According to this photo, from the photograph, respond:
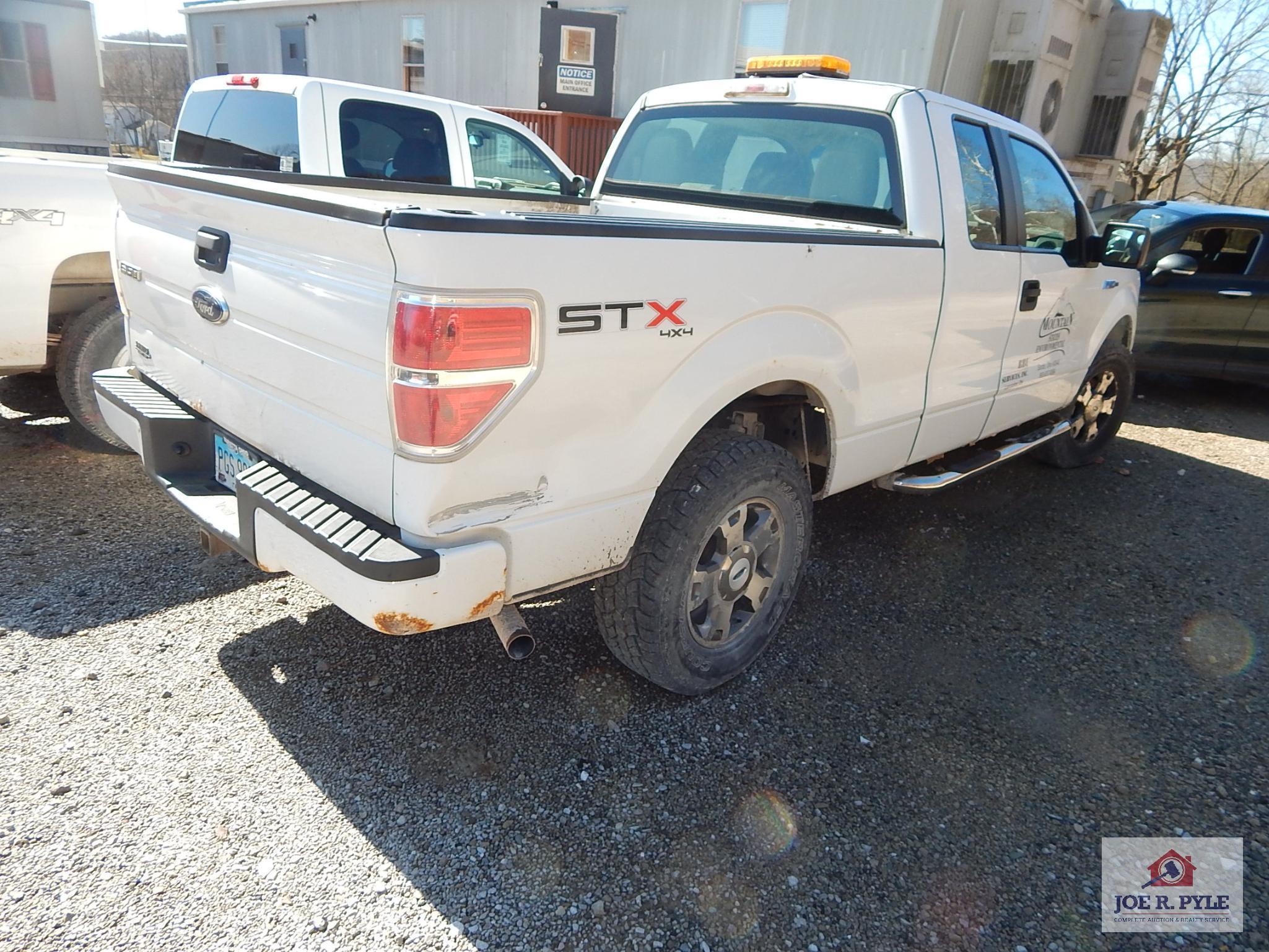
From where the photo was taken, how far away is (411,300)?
1815mm

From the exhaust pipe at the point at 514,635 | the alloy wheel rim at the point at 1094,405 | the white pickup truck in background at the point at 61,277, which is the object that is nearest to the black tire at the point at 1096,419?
the alloy wheel rim at the point at 1094,405

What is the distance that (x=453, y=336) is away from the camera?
71.9 inches

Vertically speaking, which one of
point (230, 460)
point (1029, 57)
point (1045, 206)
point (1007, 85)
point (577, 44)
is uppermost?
point (1029, 57)

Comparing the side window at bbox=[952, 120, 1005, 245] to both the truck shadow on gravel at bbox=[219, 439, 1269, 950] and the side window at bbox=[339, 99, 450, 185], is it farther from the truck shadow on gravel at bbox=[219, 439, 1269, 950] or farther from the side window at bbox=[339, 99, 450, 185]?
the side window at bbox=[339, 99, 450, 185]

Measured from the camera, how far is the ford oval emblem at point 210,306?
2.42 meters

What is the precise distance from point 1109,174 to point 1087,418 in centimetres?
1396

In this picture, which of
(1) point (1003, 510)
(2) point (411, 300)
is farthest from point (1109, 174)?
(2) point (411, 300)

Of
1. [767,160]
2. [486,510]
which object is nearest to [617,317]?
[486,510]

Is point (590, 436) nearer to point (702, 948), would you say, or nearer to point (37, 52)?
point (702, 948)

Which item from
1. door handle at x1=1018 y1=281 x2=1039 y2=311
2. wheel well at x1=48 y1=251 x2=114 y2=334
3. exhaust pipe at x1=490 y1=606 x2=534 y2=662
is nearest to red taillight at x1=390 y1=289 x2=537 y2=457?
exhaust pipe at x1=490 y1=606 x2=534 y2=662

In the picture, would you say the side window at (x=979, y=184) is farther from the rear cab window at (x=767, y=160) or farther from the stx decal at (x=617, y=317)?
the stx decal at (x=617, y=317)

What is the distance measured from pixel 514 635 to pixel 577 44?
13.8 meters

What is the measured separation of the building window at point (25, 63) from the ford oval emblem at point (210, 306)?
1264 cm

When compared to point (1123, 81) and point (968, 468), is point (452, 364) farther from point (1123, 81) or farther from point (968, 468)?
point (1123, 81)
